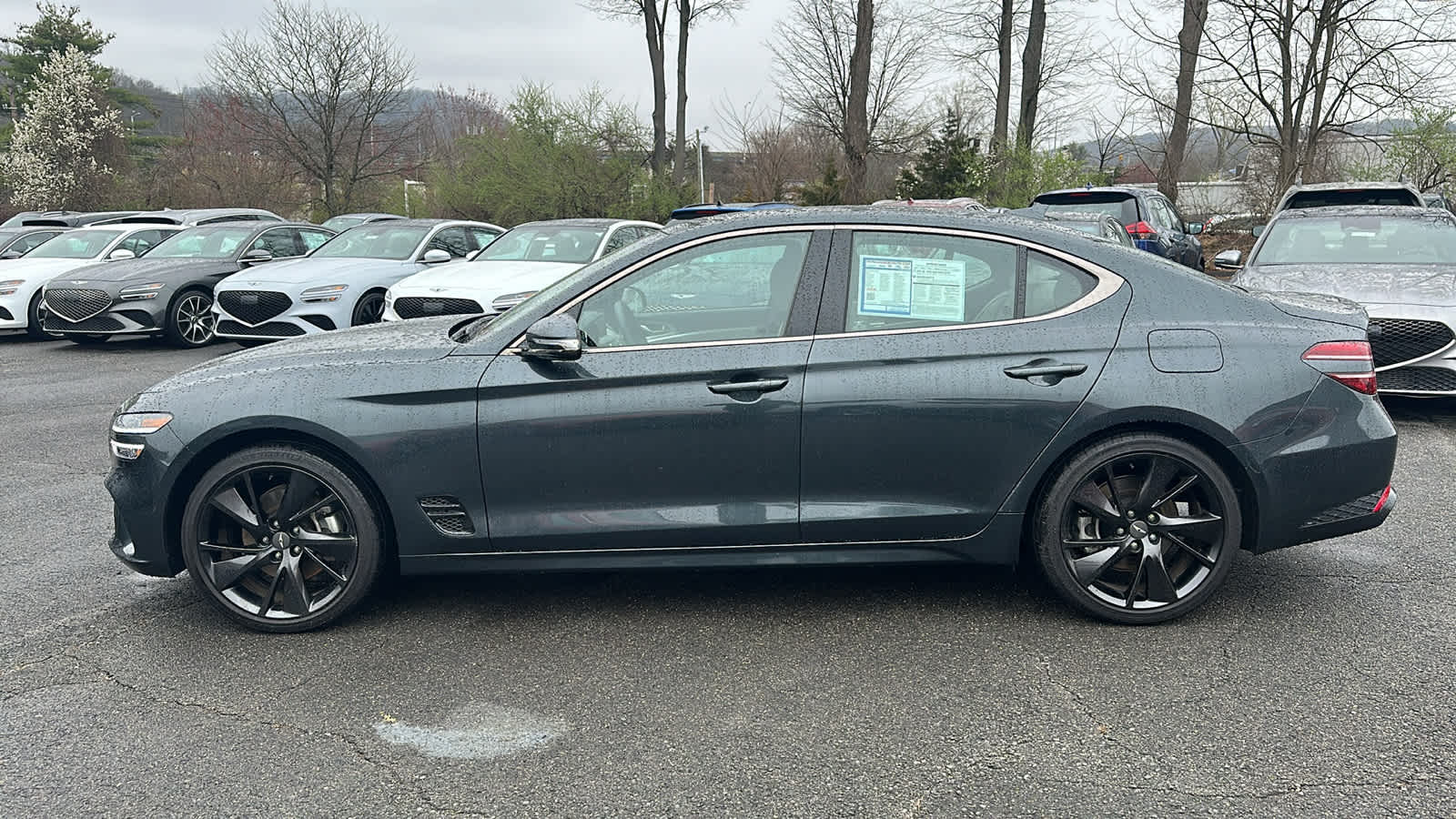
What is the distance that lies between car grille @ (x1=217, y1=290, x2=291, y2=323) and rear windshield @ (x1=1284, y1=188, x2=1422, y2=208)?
11.6 metres

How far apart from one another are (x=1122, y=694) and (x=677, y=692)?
1431 millimetres

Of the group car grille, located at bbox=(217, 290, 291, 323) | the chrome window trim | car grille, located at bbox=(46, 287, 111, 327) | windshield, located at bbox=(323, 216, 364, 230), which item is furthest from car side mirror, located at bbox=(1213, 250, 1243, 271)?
windshield, located at bbox=(323, 216, 364, 230)

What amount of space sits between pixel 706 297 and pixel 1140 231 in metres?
11.2

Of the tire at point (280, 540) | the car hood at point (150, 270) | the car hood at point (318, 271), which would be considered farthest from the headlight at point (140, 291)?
the tire at point (280, 540)

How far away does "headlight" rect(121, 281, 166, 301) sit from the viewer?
1239 centimetres

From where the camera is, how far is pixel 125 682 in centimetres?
360

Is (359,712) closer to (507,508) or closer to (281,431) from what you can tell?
(507,508)

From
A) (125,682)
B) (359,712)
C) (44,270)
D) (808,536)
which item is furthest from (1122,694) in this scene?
(44,270)

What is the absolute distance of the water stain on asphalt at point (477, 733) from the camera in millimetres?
3125

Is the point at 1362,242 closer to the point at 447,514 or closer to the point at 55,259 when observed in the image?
the point at 447,514

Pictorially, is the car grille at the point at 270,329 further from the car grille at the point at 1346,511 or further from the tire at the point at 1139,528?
the car grille at the point at 1346,511

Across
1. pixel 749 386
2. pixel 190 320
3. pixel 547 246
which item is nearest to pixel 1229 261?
pixel 547 246

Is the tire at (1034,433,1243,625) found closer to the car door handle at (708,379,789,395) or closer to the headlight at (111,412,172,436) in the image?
the car door handle at (708,379,789,395)

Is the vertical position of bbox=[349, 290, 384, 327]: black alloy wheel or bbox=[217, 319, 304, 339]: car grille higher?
bbox=[349, 290, 384, 327]: black alloy wheel
